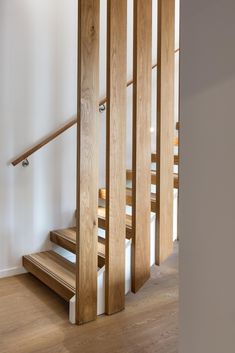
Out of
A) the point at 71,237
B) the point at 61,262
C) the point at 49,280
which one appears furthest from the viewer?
the point at 71,237

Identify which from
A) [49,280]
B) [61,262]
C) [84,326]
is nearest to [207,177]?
[84,326]

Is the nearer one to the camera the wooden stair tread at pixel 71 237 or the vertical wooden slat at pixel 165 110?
the vertical wooden slat at pixel 165 110

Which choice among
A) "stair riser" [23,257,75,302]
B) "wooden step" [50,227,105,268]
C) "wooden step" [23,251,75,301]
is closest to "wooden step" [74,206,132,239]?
"wooden step" [50,227,105,268]

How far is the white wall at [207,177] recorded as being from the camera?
89 centimetres

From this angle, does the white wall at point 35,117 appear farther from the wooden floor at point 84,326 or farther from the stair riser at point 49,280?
the wooden floor at point 84,326

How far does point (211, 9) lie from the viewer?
922 mm

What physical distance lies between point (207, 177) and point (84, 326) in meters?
1.66

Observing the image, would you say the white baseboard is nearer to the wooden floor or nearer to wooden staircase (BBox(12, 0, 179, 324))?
the wooden floor

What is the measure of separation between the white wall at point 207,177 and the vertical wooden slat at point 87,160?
128 centimetres

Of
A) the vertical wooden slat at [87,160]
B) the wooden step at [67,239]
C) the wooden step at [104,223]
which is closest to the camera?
the vertical wooden slat at [87,160]

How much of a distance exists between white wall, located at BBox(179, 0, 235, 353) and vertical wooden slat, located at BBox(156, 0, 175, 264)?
146cm

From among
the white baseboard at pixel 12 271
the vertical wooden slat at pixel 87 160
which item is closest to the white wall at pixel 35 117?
the white baseboard at pixel 12 271

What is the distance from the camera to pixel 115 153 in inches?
92.8

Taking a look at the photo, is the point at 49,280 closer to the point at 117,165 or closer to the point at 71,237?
the point at 71,237
